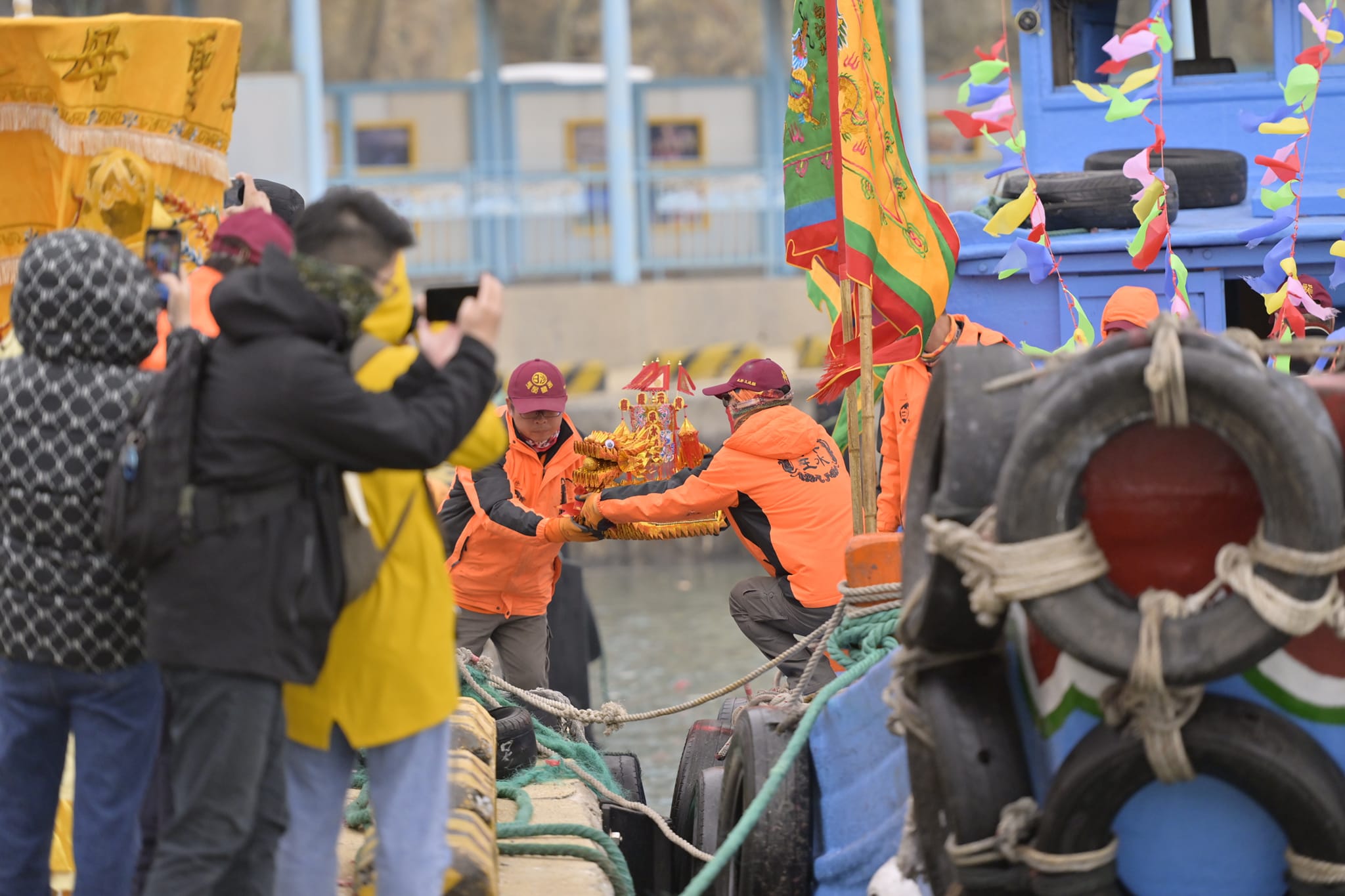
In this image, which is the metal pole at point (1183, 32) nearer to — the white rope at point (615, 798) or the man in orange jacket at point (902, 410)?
the man in orange jacket at point (902, 410)

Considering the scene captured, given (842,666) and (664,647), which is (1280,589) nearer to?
(842,666)

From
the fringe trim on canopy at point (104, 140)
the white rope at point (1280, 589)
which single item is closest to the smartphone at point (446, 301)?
the fringe trim on canopy at point (104, 140)

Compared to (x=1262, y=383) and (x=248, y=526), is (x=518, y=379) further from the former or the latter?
(x=1262, y=383)

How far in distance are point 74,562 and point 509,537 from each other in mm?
4100

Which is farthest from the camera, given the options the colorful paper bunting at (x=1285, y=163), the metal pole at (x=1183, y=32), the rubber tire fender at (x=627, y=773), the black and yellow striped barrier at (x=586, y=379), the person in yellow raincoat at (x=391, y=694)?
the black and yellow striped barrier at (x=586, y=379)

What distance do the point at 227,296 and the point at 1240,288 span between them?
229 inches

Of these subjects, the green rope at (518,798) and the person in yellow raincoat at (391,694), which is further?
the green rope at (518,798)

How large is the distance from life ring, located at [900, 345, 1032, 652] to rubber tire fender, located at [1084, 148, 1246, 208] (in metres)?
5.41

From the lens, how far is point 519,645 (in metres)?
7.87

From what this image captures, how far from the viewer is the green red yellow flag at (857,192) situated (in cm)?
598

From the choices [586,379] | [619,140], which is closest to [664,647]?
Result: [586,379]

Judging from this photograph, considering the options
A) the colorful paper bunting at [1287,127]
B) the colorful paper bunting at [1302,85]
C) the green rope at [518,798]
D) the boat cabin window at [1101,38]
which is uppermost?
the boat cabin window at [1101,38]

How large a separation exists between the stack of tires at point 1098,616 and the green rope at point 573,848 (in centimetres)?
182

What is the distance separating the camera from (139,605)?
352cm
